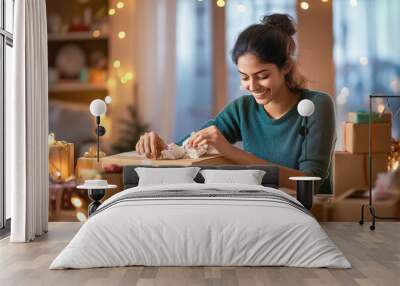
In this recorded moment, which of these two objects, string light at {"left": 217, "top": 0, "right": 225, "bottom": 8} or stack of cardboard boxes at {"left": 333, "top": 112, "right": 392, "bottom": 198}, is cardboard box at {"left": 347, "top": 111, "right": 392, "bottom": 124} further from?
string light at {"left": 217, "top": 0, "right": 225, "bottom": 8}

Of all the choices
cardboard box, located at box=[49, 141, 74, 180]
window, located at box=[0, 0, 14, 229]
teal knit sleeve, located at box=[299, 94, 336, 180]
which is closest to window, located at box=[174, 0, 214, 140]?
teal knit sleeve, located at box=[299, 94, 336, 180]

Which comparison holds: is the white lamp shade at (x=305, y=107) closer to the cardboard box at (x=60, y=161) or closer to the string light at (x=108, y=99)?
the string light at (x=108, y=99)

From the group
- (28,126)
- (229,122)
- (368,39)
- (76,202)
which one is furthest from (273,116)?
(28,126)

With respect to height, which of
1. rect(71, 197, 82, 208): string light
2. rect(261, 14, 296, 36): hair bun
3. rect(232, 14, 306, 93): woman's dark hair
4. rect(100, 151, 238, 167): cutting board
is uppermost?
rect(261, 14, 296, 36): hair bun

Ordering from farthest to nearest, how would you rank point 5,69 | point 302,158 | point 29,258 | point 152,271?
point 302,158, point 5,69, point 29,258, point 152,271

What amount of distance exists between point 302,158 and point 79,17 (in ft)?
9.35

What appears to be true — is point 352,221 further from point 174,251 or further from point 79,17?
point 79,17

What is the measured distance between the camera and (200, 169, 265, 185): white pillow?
687 cm

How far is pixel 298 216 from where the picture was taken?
5016mm

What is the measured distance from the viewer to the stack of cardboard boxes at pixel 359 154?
736 cm

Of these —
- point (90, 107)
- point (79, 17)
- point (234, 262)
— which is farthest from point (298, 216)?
point (79, 17)

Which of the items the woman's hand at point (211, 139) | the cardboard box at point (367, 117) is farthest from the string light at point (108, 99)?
the cardboard box at point (367, 117)

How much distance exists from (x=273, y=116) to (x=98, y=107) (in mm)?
1853

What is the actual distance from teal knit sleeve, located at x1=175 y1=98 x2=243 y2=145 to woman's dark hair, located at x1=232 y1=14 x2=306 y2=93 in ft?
1.57
